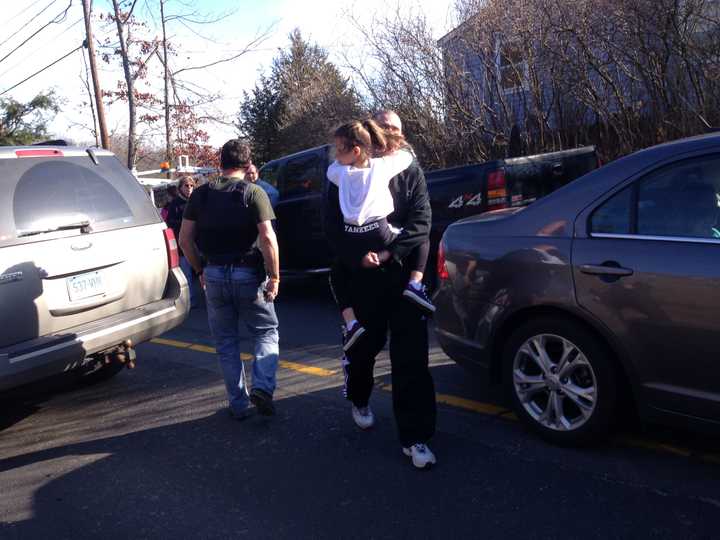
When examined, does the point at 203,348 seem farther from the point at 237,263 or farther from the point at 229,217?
the point at 229,217

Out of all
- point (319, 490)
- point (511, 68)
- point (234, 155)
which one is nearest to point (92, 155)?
point (234, 155)

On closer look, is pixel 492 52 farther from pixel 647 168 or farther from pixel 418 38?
pixel 647 168

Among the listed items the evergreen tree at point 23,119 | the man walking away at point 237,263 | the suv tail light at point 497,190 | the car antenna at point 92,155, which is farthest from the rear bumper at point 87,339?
the evergreen tree at point 23,119

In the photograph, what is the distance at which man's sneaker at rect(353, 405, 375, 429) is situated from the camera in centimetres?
414

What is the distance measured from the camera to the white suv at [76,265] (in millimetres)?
4105

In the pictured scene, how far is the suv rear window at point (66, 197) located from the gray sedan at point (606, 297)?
2544mm

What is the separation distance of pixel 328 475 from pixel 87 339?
75.2 inches

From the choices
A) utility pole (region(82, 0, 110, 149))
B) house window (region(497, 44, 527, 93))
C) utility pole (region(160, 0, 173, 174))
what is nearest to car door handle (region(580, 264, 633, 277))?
house window (region(497, 44, 527, 93))

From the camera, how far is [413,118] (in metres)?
13.5

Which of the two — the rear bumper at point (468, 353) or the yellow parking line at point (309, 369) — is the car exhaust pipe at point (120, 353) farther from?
the rear bumper at point (468, 353)

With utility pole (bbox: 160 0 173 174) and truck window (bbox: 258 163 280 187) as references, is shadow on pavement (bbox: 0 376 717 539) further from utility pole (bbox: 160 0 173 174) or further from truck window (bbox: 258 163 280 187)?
utility pole (bbox: 160 0 173 174)

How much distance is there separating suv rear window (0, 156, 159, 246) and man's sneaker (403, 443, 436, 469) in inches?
106

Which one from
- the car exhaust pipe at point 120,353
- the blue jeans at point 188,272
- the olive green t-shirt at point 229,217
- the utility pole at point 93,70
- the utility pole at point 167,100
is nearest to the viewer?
the olive green t-shirt at point 229,217

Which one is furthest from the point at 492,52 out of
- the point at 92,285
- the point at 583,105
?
the point at 92,285
